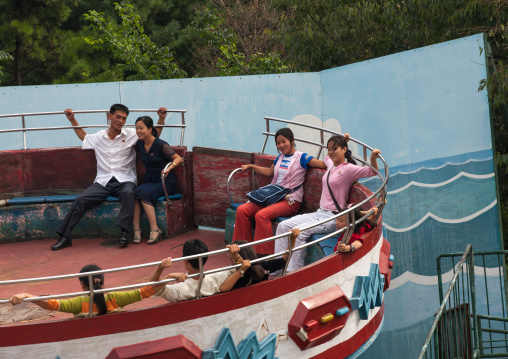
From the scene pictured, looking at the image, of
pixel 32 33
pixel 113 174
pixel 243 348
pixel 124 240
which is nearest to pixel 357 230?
pixel 243 348

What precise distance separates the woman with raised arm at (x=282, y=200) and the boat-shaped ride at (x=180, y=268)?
179mm

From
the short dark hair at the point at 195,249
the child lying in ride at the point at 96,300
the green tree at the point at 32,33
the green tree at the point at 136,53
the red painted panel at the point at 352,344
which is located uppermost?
the green tree at the point at 32,33

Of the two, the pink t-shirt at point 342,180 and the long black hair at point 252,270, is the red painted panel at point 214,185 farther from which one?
the long black hair at point 252,270

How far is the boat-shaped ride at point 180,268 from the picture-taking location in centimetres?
426

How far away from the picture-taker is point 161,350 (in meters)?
4.32

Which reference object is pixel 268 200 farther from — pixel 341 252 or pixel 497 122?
pixel 497 122

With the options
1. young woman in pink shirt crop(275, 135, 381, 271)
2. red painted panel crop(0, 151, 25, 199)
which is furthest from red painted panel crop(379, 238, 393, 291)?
red painted panel crop(0, 151, 25, 199)

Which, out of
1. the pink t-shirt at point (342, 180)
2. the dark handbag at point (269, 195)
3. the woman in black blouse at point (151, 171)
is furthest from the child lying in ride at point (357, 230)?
the woman in black blouse at point (151, 171)

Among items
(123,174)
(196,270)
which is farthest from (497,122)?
(196,270)

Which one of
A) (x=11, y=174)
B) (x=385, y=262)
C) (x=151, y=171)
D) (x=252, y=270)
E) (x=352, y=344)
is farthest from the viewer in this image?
(x=11, y=174)

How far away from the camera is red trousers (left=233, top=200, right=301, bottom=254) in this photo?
6637 mm

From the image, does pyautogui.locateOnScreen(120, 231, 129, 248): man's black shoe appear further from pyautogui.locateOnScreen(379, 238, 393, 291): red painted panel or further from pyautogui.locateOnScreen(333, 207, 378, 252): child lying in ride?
pyautogui.locateOnScreen(379, 238, 393, 291): red painted panel

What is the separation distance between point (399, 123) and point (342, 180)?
3.40m

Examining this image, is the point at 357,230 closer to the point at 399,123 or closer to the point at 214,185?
the point at 214,185
